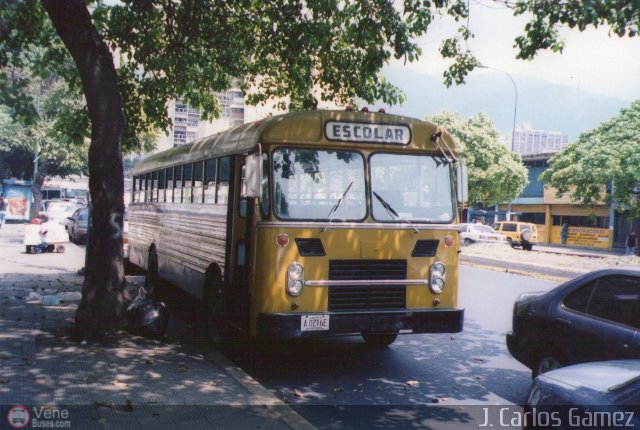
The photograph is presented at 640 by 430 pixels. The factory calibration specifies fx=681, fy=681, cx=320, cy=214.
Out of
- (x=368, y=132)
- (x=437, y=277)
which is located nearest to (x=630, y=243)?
(x=437, y=277)

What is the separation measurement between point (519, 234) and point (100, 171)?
125 ft

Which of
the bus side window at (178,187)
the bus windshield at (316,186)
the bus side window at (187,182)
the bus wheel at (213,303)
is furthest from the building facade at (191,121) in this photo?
the bus windshield at (316,186)

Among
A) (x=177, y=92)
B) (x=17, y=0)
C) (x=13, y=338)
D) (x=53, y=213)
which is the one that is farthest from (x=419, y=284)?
(x=53, y=213)

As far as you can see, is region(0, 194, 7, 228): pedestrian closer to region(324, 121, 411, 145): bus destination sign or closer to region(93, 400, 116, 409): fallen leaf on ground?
region(324, 121, 411, 145): bus destination sign

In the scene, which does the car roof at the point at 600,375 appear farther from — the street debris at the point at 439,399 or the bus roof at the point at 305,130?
the bus roof at the point at 305,130

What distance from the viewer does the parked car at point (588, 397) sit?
3.38 m

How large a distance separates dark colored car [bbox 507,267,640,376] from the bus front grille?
138 cm

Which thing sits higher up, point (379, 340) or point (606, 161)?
point (606, 161)

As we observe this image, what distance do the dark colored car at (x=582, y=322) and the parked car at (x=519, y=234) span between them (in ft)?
118

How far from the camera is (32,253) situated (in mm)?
22781

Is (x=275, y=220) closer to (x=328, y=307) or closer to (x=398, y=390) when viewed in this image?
(x=328, y=307)

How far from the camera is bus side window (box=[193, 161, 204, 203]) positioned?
33.9 feet

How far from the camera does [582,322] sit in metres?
6.18

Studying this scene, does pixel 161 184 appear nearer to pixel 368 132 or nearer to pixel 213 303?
pixel 213 303
